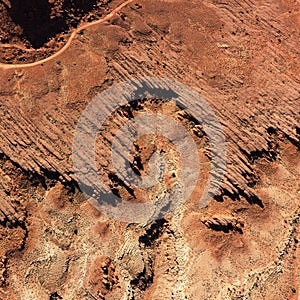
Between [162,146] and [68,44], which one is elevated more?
[68,44]

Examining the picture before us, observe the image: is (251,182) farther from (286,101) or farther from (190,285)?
(190,285)

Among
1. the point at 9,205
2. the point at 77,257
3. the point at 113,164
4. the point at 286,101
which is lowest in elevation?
the point at 77,257

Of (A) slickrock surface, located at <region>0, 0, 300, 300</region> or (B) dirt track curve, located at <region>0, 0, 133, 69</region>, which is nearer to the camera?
(A) slickrock surface, located at <region>0, 0, 300, 300</region>

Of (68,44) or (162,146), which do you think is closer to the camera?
(162,146)

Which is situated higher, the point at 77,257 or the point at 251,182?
the point at 251,182

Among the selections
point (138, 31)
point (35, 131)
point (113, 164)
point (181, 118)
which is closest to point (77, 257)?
point (113, 164)

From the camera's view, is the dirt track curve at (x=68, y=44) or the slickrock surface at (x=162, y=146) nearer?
the slickrock surface at (x=162, y=146)

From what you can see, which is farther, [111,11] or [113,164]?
[111,11]
